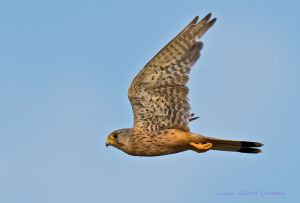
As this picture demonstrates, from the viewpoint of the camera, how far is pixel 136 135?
18312 millimetres

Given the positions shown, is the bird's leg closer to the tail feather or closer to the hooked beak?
the tail feather

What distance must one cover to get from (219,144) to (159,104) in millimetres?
1239

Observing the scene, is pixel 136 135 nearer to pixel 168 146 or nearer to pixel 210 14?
pixel 168 146

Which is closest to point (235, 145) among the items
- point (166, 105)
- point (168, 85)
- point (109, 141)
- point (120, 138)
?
point (166, 105)

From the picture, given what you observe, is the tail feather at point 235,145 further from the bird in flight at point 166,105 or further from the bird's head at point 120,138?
the bird's head at point 120,138

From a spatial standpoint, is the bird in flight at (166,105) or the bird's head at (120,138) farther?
the bird's head at (120,138)

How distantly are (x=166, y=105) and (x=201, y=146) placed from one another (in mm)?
917

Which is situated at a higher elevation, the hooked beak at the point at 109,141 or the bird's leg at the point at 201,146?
the hooked beak at the point at 109,141

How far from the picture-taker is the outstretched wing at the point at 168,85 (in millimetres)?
17812

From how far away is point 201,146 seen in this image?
1814 cm

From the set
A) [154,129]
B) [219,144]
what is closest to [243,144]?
[219,144]

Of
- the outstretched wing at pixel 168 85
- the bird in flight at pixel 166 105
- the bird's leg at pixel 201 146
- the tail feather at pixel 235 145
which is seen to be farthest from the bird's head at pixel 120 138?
the tail feather at pixel 235 145

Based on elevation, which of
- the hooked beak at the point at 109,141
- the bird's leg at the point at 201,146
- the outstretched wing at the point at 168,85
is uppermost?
the outstretched wing at the point at 168,85

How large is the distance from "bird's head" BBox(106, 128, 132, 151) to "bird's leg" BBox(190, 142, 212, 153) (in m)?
1.14
